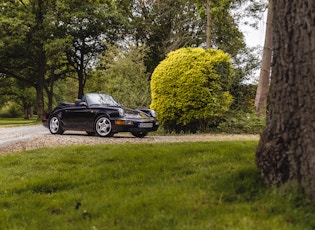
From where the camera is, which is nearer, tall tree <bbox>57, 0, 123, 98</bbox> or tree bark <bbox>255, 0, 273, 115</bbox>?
tree bark <bbox>255, 0, 273, 115</bbox>

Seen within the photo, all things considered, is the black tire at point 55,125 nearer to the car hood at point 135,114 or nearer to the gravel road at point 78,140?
the gravel road at point 78,140

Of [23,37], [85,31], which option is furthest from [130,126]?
[85,31]

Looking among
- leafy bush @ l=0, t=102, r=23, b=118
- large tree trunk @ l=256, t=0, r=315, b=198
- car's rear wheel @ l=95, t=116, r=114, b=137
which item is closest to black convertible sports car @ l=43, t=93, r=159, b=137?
car's rear wheel @ l=95, t=116, r=114, b=137

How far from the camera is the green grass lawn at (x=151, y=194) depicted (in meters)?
3.24

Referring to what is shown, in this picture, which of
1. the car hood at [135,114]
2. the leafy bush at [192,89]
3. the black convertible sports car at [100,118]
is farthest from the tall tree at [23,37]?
the car hood at [135,114]

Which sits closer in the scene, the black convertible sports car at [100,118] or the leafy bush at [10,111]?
the black convertible sports car at [100,118]

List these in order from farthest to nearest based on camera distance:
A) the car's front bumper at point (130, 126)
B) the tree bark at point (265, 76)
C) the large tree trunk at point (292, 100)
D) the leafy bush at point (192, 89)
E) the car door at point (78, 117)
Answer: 1. the tree bark at point (265, 76)
2. the leafy bush at point (192, 89)
3. the car door at point (78, 117)
4. the car's front bumper at point (130, 126)
5. the large tree trunk at point (292, 100)

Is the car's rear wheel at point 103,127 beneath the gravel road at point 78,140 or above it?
above

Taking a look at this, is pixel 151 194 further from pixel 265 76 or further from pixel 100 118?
pixel 265 76

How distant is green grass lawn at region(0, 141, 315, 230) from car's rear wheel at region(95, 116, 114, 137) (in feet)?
15.2

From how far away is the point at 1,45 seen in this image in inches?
1106

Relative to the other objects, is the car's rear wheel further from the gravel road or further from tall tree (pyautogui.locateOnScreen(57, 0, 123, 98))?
tall tree (pyautogui.locateOnScreen(57, 0, 123, 98))

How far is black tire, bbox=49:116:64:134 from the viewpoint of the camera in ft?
41.0

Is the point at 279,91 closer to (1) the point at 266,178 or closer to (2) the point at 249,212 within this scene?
(1) the point at 266,178
